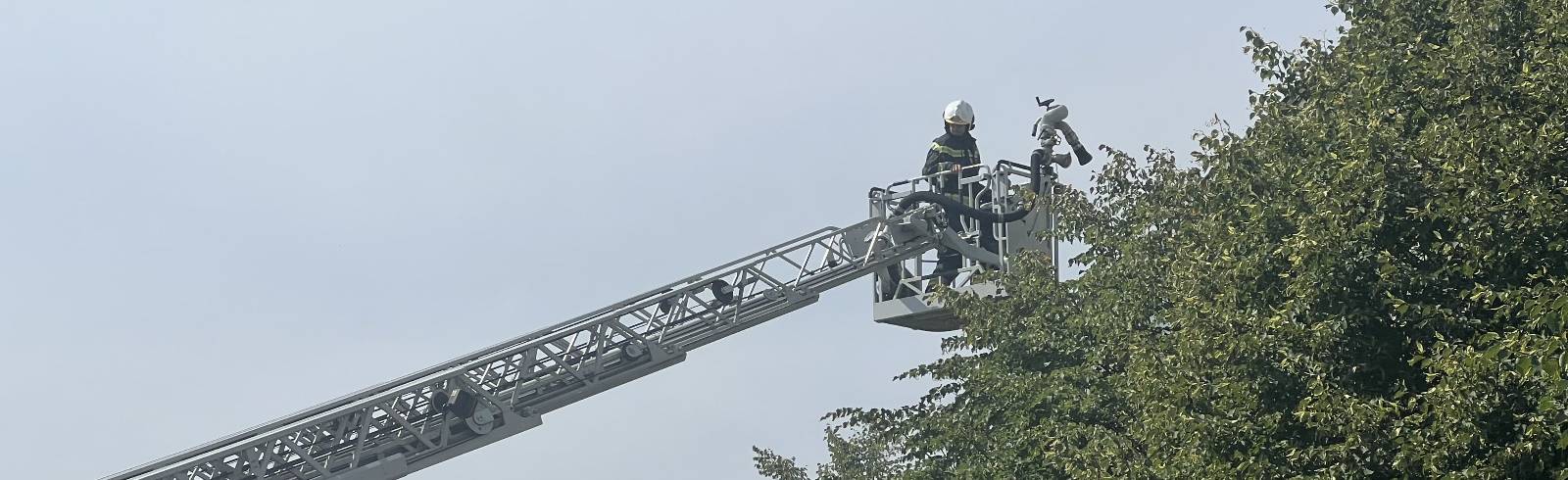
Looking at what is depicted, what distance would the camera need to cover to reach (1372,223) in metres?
16.6

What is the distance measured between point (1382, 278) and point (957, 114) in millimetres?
13599

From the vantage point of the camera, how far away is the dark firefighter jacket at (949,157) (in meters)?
29.5

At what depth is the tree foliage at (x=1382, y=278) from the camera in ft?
50.6

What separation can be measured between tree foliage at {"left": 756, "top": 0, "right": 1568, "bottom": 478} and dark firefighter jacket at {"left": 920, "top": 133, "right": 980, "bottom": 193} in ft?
28.4

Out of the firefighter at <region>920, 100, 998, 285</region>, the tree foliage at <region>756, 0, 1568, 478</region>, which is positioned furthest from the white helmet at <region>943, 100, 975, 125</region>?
the tree foliage at <region>756, 0, 1568, 478</region>

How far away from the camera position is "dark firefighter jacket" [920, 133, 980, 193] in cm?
2948

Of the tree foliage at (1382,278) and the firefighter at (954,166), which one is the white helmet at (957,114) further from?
the tree foliage at (1382,278)

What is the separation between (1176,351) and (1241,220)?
5.39 feet

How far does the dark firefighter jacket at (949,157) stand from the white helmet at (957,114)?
237mm

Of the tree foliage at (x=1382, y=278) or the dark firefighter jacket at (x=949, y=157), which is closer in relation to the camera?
the tree foliage at (x=1382, y=278)

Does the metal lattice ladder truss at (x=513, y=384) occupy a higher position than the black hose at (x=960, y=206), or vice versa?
the black hose at (x=960, y=206)

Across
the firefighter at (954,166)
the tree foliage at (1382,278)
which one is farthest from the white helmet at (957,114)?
the tree foliage at (1382,278)

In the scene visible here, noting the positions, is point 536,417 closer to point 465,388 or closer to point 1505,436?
point 465,388

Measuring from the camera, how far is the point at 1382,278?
16641 millimetres
